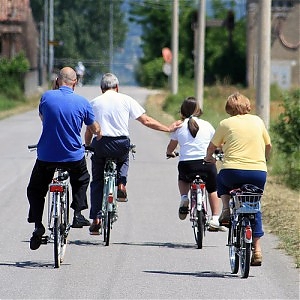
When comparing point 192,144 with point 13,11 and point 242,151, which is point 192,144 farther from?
point 13,11

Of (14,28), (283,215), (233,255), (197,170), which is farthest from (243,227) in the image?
(14,28)

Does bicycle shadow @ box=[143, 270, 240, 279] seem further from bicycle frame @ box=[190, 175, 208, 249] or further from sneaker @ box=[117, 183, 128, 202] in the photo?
sneaker @ box=[117, 183, 128, 202]

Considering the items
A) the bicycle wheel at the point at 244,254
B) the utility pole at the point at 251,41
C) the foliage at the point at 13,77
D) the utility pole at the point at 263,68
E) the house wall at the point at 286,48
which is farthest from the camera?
the house wall at the point at 286,48

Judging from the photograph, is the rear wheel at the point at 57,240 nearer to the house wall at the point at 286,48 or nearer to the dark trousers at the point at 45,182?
the dark trousers at the point at 45,182

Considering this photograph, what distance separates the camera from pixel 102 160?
12781 mm

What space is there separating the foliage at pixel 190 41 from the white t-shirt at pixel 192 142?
59.2 m

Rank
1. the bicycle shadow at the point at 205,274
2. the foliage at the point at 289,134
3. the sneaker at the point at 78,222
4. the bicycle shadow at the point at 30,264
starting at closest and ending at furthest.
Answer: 1. the bicycle shadow at the point at 205,274
2. the bicycle shadow at the point at 30,264
3. the sneaker at the point at 78,222
4. the foliage at the point at 289,134

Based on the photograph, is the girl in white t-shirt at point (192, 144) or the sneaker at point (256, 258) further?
the girl in white t-shirt at point (192, 144)

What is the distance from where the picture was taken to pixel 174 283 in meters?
10.4

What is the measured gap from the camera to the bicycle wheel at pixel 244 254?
10.5 metres

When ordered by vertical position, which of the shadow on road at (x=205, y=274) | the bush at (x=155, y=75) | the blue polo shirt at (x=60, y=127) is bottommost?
the bush at (x=155, y=75)

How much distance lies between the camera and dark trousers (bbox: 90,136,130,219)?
12656 millimetres

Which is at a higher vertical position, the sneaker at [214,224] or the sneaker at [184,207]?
the sneaker at [184,207]

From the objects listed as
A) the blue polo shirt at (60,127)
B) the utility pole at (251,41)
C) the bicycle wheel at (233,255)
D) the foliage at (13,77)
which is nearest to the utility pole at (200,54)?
the foliage at (13,77)
